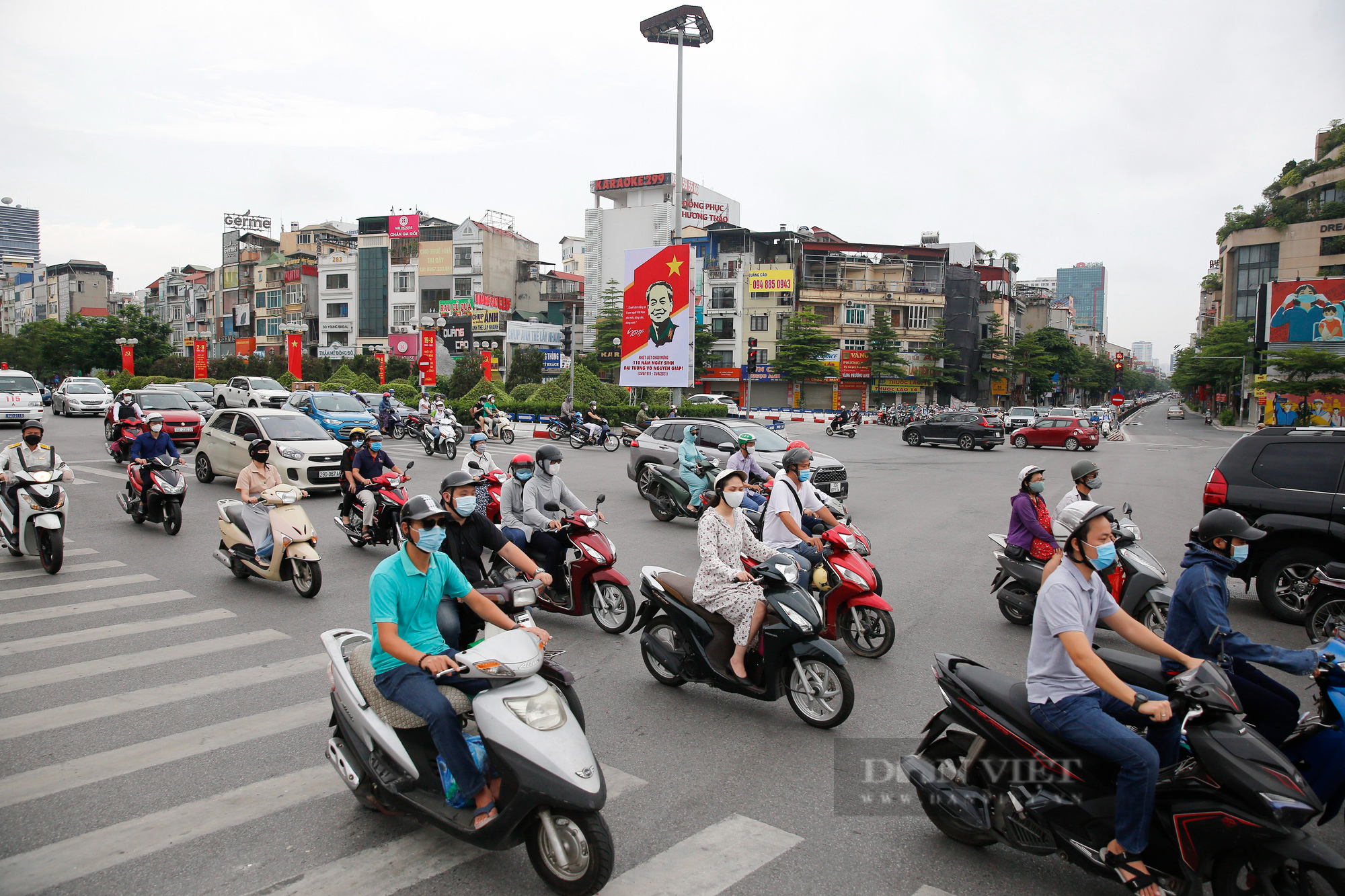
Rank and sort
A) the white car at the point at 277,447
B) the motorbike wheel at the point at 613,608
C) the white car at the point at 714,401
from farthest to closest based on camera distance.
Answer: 1. the white car at the point at 714,401
2. the white car at the point at 277,447
3. the motorbike wheel at the point at 613,608

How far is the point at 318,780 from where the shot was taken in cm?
416

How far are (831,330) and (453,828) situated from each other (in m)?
59.3

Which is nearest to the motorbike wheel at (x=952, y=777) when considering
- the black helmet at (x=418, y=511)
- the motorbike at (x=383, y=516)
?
the black helmet at (x=418, y=511)

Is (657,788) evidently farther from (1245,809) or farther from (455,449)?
(455,449)

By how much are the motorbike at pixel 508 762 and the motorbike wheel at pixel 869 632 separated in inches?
132

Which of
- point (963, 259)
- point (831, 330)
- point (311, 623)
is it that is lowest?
point (311, 623)

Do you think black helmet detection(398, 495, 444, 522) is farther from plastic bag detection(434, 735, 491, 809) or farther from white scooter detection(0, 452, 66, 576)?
white scooter detection(0, 452, 66, 576)

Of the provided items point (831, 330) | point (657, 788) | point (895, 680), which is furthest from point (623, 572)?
point (831, 330)

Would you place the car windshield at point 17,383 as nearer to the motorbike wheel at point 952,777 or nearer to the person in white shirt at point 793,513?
the person in white shirt at point 793,513

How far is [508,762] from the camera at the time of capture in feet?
10.2

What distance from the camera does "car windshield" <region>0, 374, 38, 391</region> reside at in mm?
24484

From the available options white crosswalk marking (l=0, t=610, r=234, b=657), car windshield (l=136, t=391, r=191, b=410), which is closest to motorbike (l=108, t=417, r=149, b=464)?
car windshield (l=136, t=391, r=191, b=410)

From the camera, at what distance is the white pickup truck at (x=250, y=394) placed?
29.1m

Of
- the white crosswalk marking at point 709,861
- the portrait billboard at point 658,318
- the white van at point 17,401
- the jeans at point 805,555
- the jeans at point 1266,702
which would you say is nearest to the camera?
the white crosswalk marking at point 709,861
